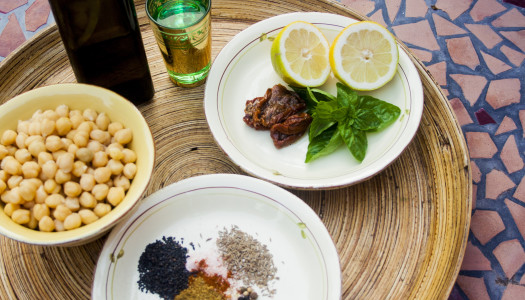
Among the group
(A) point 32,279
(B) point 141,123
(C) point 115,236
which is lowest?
(A) point 32,279

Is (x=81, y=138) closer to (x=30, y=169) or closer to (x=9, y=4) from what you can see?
(x=30, y=169)

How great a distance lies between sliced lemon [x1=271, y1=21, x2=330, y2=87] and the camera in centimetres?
150

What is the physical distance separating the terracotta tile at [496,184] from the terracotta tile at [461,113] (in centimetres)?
26

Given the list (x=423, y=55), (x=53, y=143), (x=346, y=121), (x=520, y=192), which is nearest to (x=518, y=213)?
(x=520, y=192)

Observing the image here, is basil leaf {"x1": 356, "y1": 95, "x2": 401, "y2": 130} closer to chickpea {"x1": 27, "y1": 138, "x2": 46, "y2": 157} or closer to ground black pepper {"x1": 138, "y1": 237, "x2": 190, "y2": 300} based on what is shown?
ground black pepper {"x1": 138, "y1": 237, "x2": 190, "y2": 300}

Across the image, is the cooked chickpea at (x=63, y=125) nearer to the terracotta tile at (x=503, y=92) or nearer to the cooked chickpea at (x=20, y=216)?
the cooked chickpea at (x=20, y=216)

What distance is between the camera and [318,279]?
128 centimetres

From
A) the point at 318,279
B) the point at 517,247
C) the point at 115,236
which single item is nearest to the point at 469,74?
the point at 517,247

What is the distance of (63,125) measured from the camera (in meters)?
1.30

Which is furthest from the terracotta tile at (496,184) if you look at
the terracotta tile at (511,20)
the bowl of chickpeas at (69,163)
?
the bowl of chickpeas at (69,163)

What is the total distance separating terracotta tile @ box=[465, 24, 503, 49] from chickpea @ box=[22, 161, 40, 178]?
2082 millimetres

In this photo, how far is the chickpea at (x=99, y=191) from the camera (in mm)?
1247

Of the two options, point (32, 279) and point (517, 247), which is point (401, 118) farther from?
point (32, 279)

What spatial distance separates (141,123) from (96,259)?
412 millimetres
